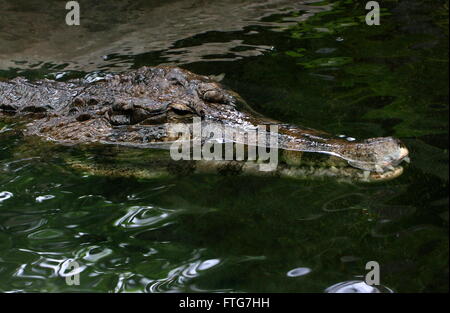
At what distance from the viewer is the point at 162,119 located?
4422 mm

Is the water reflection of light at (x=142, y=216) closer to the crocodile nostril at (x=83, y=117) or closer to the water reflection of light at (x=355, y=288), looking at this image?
the water reflection of light at (x=355, y=288)

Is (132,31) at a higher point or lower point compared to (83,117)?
higher

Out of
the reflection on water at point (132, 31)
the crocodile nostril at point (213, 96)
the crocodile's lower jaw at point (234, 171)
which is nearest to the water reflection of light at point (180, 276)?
the crocodile's lower jaw at point (234, 171)

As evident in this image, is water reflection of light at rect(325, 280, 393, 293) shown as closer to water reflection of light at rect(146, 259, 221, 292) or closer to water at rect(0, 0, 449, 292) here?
water at rect(0, 0, 449, 292)

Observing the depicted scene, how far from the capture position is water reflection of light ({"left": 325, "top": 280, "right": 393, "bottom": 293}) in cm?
252

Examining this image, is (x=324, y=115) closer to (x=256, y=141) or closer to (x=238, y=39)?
(x=256, y=141)

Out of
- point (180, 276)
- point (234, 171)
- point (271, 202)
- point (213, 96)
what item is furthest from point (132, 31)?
point (180, 276)

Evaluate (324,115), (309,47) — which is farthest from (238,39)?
(324,115)

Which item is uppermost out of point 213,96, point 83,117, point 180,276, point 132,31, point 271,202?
point 132,31

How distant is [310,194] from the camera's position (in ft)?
11.3

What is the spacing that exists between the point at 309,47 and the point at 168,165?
305 centimetres

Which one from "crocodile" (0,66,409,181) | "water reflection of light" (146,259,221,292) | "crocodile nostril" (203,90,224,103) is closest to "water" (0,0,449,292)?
"water reflection of light" (146,259,221,292)

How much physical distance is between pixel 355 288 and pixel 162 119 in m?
2.39

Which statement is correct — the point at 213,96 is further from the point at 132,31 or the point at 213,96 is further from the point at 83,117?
the point at 132,31
